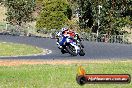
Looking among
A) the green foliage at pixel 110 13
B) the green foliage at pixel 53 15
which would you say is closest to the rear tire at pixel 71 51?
the green foliage at pixel 110 13

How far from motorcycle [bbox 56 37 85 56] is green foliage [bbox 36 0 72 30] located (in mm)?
48498

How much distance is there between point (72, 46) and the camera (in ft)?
97.8

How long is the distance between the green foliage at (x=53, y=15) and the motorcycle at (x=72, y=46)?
48498 mm

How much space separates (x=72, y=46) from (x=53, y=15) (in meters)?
53.0

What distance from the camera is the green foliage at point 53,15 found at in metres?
81.4

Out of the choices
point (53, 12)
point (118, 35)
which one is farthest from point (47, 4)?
point (118, 35)

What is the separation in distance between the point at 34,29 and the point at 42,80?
64.8 m

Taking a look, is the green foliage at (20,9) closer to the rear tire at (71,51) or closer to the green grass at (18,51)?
the green grass at (18,51)

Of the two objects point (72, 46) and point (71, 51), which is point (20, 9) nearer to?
point (71, 51)

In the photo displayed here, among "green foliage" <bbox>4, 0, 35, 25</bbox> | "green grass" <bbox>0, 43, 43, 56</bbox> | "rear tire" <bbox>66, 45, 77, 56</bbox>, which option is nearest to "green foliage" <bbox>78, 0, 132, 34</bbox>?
"green foliage" <bbox>4, 0, 35, 25</bbox>

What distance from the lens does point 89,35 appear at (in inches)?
2596

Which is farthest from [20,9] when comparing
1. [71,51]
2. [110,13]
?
[71,51]

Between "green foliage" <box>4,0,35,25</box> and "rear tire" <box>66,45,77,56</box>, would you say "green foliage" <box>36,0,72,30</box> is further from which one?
"rear tire" <box>66,45,77,56</box>

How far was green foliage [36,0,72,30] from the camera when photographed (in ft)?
267
